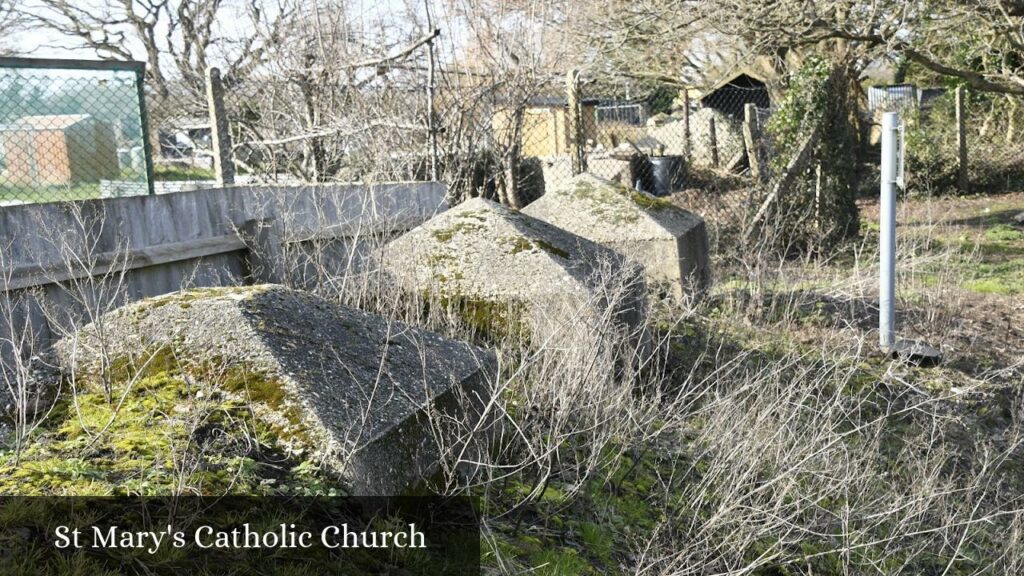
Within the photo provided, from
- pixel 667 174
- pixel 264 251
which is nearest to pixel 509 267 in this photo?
pixel 264 251

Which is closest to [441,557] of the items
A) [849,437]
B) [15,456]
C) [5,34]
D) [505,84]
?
[15,456]

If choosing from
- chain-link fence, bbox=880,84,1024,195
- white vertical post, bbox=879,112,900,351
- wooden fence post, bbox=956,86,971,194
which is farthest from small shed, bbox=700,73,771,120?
white vertical post, bbox=879,112,900,351

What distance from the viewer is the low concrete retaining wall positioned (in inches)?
199

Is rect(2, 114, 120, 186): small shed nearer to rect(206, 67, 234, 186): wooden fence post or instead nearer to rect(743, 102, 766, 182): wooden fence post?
rect(206, 67, 234, 186): wooden fence post

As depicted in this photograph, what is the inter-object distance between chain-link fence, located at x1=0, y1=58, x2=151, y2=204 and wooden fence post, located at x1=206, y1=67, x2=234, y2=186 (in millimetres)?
Result: 664

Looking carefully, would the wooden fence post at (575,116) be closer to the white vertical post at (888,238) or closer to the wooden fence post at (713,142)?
the white vertical post at (888,238)

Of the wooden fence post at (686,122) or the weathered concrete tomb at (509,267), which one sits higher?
the wooden fence post at (686,122)

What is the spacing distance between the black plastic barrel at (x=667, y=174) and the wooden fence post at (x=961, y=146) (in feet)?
17.0

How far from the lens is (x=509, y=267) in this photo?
5.89 meters

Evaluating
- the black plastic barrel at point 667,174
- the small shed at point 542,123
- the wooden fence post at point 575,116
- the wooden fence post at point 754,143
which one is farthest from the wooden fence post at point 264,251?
the black plastic barrel at point 667,174

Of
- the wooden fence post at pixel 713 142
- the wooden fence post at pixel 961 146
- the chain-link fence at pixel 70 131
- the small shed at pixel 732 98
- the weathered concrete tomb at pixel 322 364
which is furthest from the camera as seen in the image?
the small shed at pixel 732 98

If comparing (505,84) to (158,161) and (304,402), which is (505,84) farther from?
(304,402)

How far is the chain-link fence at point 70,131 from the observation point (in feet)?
19.4

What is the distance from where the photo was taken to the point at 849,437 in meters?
5.77
